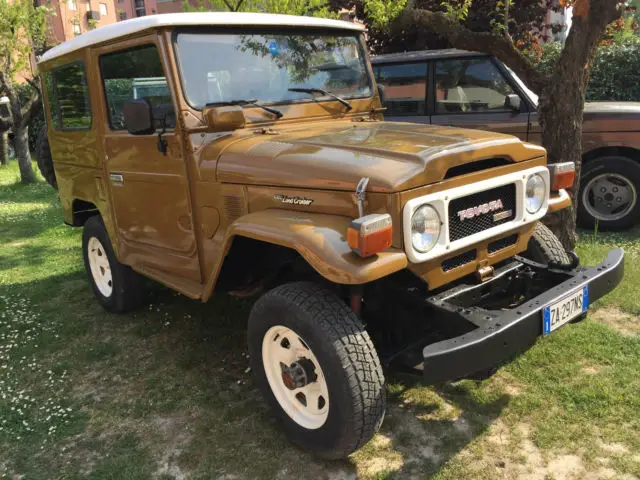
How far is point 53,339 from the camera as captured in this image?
432 cm

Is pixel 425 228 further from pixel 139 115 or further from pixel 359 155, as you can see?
pixel 139 115

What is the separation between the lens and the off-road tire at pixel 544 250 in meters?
3.51

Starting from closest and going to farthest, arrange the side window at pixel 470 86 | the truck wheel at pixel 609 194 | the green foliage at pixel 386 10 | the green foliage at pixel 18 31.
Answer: the green foliage at pixel 386 10 → the truck wheel at pixel 609 194 → the side window at pixel 470 86 → the green foliage at pixel 18 31

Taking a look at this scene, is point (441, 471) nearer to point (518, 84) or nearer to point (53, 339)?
point (53, 339)

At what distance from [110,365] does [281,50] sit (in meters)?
2.45

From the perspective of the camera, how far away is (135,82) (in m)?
3.59

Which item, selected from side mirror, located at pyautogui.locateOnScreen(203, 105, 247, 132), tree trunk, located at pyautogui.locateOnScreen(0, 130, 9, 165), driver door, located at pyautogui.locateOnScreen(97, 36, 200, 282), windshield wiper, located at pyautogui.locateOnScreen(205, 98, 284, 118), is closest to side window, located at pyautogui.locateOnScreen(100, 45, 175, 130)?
driver door, located at pyautogui.locateOnScreen(97, 36, 200, 282)

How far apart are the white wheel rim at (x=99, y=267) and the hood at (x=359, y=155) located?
208 cm

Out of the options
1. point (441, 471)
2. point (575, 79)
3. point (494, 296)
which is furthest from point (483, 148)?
point (575, 79)

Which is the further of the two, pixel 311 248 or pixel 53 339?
pixel 53 339

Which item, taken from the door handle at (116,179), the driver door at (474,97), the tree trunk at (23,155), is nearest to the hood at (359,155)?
the door handle at (116,179)

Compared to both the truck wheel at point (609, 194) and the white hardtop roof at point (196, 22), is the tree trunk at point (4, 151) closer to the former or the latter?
the white hardtop roof at point (196, 22)

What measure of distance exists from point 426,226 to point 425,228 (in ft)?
0.03

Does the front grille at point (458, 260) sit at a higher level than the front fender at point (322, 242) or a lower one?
lower
